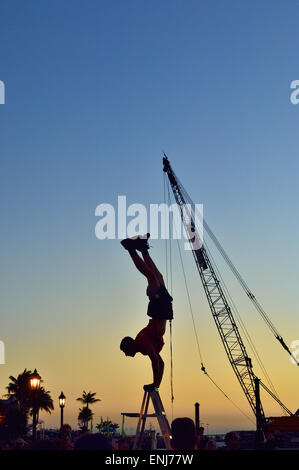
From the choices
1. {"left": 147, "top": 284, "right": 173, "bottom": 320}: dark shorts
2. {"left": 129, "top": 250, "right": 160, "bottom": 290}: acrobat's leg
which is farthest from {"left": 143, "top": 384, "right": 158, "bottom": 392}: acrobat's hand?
{"left": 129, "top": 250, "right": 160, "bottom": 290}: acrobat's leg

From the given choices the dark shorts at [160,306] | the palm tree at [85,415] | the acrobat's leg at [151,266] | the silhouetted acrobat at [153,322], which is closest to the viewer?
the silhouetted acrobat at [153,322]

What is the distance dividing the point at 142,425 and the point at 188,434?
10.0m

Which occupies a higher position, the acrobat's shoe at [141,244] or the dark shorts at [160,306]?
the acrobat's shoe at [141,244]

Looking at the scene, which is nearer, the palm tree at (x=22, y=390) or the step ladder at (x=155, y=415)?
the step ladder at (x=155, y=415)

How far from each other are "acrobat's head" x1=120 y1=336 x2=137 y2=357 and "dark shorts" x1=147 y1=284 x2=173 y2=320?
974 millimetres

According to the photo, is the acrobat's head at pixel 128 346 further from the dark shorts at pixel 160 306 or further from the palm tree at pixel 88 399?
the palm tree at pixel 88 399

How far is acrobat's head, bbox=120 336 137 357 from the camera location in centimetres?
1653

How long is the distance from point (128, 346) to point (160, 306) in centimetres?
154

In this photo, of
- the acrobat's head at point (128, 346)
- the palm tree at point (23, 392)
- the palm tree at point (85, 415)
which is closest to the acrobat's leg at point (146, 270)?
the acrobat's head at point (128, 346)

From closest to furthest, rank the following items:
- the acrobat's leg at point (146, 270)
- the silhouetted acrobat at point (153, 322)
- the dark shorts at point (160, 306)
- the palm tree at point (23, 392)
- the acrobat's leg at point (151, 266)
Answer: the silhouetted acrobat at point (153, 322) < the dark shorts at point (160, 306) < the acrobat's leg at point (146, 270) < the acrobat's leg at point (151, 266) < the palm tree at point (23, 392)

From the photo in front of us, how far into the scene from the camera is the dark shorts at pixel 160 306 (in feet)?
54.7

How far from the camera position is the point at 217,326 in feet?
222

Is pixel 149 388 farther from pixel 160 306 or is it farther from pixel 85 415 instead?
pixel 85 415
